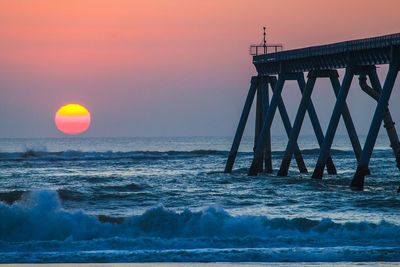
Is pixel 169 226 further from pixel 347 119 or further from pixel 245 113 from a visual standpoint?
pixel 245 113

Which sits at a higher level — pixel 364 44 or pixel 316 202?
pixel 364 44

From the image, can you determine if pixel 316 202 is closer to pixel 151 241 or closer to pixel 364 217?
pixel 364 217

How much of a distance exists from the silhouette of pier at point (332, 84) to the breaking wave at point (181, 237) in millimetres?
11347

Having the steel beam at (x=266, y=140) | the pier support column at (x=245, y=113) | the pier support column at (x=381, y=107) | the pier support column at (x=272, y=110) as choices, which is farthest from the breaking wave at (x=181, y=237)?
the pier support column at (x=245, y=113)

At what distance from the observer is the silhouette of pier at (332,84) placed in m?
38.5

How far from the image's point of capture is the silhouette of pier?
3853 centimetres

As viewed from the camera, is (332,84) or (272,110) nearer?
(332,84)

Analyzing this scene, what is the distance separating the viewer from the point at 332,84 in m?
48.8

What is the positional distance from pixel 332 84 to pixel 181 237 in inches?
901

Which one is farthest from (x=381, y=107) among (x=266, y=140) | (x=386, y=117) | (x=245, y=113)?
(x=245, y=113)

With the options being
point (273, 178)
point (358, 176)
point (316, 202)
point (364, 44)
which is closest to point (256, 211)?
point (316, 202)

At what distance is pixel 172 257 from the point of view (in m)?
23.5

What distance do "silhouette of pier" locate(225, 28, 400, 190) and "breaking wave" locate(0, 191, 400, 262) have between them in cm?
1135

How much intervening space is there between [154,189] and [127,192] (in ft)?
5.77
